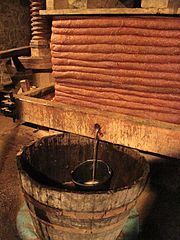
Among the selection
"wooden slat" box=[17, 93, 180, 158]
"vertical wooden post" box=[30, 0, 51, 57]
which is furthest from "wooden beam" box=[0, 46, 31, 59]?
"wooden slat" box=[17, 93, 180, 158]

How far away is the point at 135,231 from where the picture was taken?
8.38ft

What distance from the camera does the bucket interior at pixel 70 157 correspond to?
7.71 feet

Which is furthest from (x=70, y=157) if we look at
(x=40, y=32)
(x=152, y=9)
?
(x=40, y=32)

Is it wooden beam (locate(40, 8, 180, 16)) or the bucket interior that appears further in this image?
the bucket interior

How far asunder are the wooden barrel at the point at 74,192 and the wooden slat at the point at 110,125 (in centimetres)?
20

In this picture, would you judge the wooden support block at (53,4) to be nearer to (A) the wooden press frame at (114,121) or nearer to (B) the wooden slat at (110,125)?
(A) the wooden press frame at (114,121)

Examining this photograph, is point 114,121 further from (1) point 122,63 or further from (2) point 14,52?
(2) point 14,52

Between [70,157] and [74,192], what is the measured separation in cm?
117

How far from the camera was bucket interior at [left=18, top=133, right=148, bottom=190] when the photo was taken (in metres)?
2.35

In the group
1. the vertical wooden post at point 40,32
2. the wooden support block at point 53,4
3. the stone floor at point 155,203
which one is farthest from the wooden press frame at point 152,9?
the vertical wooden post at point 40,32

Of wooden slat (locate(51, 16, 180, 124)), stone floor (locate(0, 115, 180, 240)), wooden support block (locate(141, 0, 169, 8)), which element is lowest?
stone floor (locate(0, 115, 180, 240))

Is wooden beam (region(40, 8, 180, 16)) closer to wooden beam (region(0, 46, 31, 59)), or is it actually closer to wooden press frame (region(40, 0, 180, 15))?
wooden press frame (region(40, 0, 180, 15))

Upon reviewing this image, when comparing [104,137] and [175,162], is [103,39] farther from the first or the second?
[175,162]

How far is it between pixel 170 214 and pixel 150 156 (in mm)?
758
